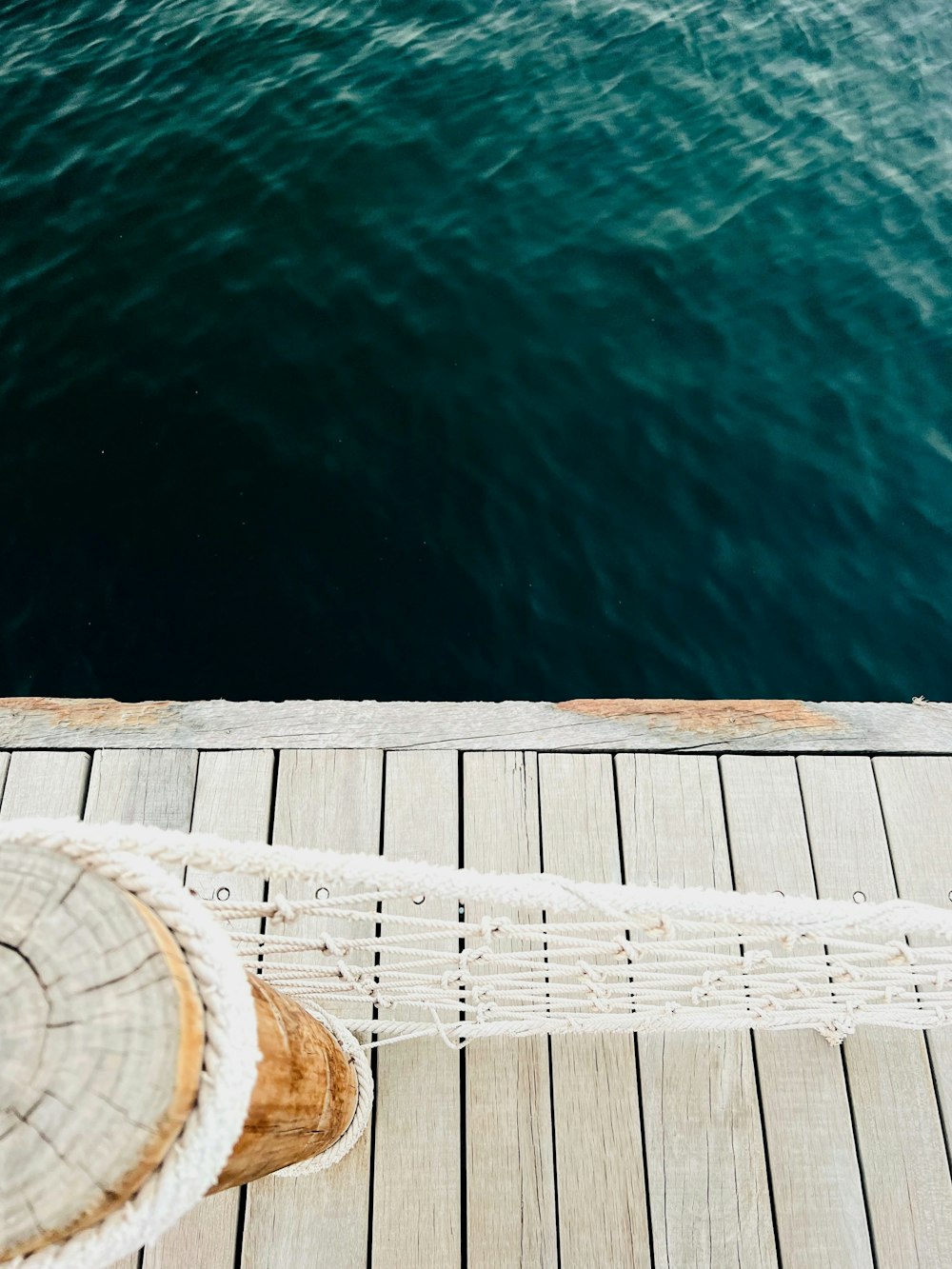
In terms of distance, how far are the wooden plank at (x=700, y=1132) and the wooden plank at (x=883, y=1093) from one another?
10.7 inches

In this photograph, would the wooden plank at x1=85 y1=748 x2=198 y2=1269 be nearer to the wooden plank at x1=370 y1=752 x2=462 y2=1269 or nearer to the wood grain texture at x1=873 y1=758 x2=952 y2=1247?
the wooden plank at x1=370 y1=752 x2=462 y2=1269

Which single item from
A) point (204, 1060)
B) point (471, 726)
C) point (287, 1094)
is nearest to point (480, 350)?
point (471, 726)

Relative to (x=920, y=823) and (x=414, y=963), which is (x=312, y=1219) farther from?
(x=920, y=823)

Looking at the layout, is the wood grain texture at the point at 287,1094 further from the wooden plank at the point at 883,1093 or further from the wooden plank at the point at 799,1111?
the wooden plank at the point at 883,1093

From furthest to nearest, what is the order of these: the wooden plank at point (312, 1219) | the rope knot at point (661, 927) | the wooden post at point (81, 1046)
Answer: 1. the wooden plank at point (312, 1219)
2. the rope knot at point (661, 927)
3. the wooden post at point (81, 1046)

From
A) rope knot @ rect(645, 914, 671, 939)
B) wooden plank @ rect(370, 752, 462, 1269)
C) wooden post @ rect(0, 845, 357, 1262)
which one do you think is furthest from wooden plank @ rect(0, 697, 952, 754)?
wooden post @ rect(0, 845, 357, 1262)

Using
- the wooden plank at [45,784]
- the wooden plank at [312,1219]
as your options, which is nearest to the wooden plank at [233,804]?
the wooden plank at [312,1219]

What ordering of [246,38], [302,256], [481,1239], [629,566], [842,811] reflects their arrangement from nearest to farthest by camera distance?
[481,1239] → [842,811] → [629,566] → [302,256] → [246,38]

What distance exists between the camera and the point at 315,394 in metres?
5.77

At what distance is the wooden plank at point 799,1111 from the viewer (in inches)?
85.4

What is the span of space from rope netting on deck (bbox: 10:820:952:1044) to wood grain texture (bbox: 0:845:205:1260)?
0.73 feet

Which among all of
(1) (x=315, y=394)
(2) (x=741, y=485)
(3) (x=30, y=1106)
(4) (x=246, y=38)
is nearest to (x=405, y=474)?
(1) (x=315, y=394)

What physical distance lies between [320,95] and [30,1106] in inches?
330

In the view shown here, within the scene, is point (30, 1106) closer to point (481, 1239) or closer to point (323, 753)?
point (481, 1239)
